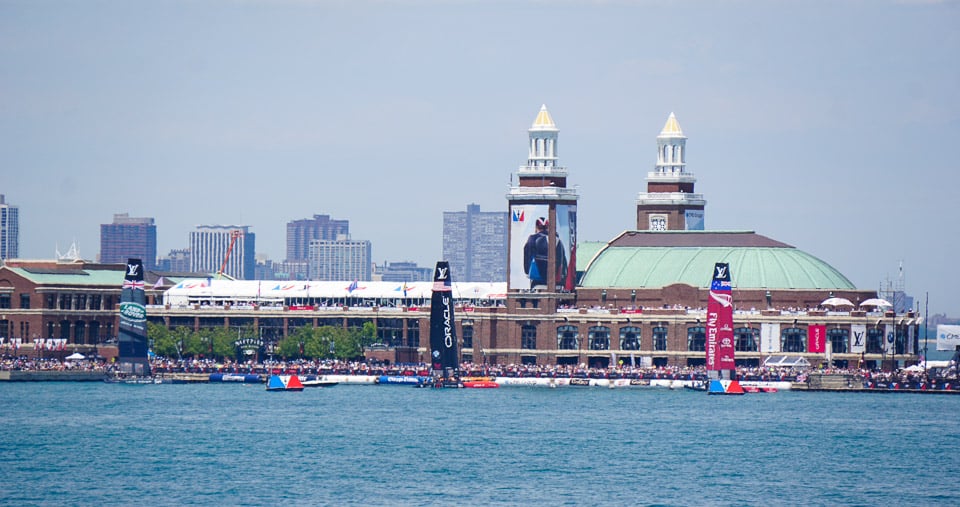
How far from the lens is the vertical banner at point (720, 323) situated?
620ft

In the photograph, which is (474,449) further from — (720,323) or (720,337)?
(720,323)

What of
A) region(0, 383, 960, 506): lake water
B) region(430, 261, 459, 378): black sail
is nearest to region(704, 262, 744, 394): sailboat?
region(0, 383, 960, 506): lake water

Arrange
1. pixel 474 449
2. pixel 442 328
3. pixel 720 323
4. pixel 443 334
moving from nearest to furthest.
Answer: pixel 474 449 → pixel 720 323 → pixel 442 328 → pixel 443 334

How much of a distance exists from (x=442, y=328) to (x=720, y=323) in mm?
25003

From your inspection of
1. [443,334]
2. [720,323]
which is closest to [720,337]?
[720,323]

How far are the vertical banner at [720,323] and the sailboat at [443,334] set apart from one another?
2320cm

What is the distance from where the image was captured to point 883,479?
12381 cm

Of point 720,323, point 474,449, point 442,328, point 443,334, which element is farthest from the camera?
point 443,334

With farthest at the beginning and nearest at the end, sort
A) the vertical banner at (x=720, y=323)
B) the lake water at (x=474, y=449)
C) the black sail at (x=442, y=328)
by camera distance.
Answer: the black sail at (x=442, y=328), the vertical banner at (x=720, y=323), the lake water at (x=474, y=449)

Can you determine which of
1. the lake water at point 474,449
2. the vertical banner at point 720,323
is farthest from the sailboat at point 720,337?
the lake water at point 474,449

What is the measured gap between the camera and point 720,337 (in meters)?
190

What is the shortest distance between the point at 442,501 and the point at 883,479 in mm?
27796

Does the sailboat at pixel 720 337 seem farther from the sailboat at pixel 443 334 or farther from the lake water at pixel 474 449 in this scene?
the sailboat at pixel 443 334

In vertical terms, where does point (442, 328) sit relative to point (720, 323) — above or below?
below
